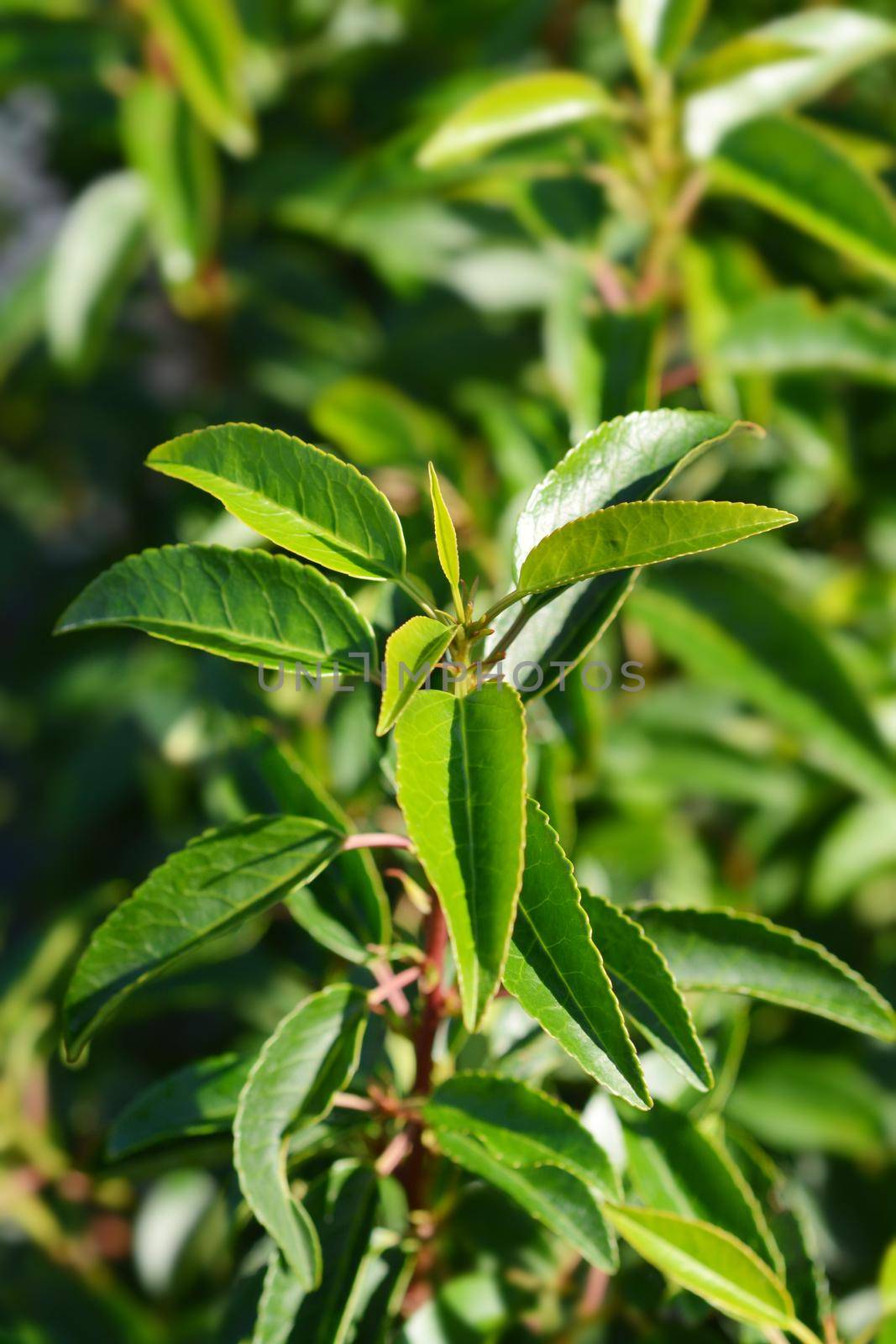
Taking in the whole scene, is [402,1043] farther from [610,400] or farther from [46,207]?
[46,207]

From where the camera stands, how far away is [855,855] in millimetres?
1295

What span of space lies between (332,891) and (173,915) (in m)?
0.13

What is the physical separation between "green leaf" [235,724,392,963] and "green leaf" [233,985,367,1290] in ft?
0.11

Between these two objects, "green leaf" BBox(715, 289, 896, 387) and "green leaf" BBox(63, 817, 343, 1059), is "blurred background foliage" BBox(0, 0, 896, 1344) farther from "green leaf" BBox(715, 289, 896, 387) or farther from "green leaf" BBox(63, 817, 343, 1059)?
"green leaf" BBox(63, 817, 343, 1059)

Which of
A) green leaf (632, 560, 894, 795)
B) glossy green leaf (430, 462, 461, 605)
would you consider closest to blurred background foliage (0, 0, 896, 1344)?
green leaf (632, 560, 894, 795)

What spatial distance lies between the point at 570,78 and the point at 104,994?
82cm

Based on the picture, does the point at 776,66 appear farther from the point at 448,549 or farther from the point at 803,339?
the point at 448,549

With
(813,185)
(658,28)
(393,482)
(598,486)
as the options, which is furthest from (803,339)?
(598,486)

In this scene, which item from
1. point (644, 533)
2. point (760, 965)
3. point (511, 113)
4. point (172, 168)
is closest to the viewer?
point (644, 533)

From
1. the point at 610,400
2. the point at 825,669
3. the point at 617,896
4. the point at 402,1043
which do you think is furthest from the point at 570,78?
the point at 402,1043

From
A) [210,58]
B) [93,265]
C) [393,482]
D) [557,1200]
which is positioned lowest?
[557,1200]

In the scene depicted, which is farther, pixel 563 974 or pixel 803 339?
pixel 803 339

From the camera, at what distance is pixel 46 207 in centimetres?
169

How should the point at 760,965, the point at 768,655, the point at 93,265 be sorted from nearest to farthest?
1. the point at 760,965
2. the point at 768,655
3. the point at 93,265
